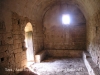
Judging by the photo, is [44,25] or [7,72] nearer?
[7,72]

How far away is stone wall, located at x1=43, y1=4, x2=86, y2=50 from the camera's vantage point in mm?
7242

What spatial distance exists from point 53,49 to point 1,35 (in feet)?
15.9

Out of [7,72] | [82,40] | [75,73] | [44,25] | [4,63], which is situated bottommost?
[75,73]

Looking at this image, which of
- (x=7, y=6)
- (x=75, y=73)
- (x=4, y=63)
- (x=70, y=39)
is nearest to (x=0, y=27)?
(x=7, y=6)

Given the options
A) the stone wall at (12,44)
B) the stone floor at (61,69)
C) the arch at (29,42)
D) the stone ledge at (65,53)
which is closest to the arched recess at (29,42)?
the arch at (29,42)

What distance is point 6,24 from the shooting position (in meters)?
3.59

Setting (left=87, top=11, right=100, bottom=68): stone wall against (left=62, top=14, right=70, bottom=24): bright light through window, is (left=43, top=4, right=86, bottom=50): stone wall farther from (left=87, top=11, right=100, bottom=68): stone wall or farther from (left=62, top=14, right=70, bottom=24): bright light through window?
(left=87, top=11, right=100, bottom=68): stone wall

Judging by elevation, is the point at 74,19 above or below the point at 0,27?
above

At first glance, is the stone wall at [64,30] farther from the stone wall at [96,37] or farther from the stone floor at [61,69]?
the stone wall at [96,37]

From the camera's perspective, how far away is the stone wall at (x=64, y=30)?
23.8 ft

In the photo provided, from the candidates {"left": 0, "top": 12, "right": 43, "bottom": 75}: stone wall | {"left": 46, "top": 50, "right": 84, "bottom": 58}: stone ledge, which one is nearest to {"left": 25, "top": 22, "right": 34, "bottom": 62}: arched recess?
{"left": 0, "top": 12, "right": 43, "bottom": 75}: stone wall

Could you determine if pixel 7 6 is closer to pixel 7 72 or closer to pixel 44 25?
pixel 7 72

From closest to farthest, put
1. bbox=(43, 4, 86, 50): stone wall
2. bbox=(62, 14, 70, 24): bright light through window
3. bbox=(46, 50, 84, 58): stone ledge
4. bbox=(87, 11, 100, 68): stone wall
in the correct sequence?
bbox=(87, 11, 100, 68): stone wall → bbox=(46, 50, 84, 58): stone ledge → bbox=(43, 4, 86, 50): stone wall → bbox=(62, 14, 70, 24): bright light through window

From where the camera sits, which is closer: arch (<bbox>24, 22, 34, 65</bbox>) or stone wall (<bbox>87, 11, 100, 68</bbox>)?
stone wall (<bbox>87, 11, 100, 68</bbox>)
